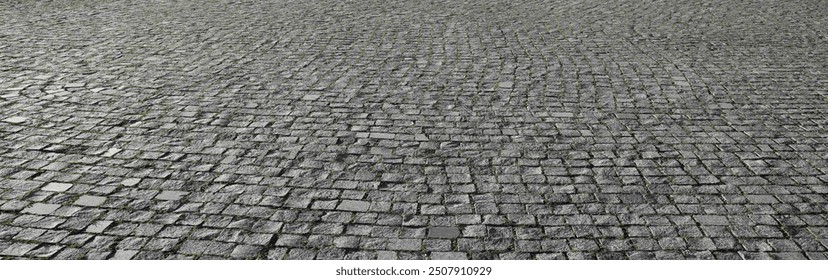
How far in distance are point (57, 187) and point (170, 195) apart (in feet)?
2.42

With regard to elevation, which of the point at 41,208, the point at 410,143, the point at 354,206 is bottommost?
the point at 410,143

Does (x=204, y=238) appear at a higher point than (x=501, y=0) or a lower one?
higher

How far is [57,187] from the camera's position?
5.32 metres

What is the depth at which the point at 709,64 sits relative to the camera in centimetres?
922

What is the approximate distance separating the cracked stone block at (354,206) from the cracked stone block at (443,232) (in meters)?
0.48

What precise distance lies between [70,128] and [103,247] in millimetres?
2381

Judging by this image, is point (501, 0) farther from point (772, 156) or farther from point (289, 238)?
point (289, 238)

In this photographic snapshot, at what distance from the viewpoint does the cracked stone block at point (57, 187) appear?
5.28 m

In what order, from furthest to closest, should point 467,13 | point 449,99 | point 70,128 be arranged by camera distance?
point 467,13 → point 449,99 → point 70,128

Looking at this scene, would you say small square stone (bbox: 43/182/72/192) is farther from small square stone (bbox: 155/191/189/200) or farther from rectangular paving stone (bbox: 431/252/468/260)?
rectangular paving stone (bbox: 431/252/468/260)

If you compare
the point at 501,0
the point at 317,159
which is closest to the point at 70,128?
the point at 317,159

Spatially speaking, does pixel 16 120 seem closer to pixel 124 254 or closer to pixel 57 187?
pixel 57 187

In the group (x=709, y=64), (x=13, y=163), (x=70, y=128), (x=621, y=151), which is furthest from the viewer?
(x=709, y=64)

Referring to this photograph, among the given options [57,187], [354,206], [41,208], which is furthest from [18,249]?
[354,206]
